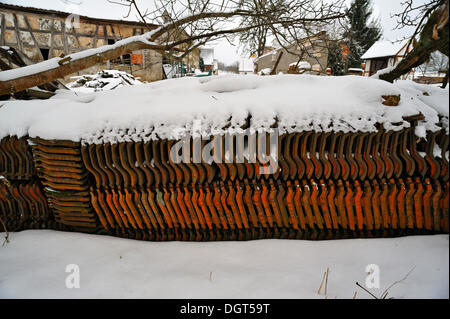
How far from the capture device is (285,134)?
6.29 ft

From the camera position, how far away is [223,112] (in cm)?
197

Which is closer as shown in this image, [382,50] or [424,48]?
[424,48]

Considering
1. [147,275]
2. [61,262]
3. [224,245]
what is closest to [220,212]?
[224,245]

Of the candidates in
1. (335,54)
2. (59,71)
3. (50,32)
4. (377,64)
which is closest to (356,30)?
(335,54)

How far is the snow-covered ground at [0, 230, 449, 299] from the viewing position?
160 centimetres

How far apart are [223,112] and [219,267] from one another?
1248 millimetres

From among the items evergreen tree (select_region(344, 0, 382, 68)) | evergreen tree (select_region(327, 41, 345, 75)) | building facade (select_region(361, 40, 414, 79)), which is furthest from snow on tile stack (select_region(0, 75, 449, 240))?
building facade (select_region(361, 40, 414, 79))

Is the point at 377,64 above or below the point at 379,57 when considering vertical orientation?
below

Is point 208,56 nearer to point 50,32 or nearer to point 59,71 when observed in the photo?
point 50,32

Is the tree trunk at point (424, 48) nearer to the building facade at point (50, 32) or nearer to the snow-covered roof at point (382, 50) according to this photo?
the building facade at point (50, 32)

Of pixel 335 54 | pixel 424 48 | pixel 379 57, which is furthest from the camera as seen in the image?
pixel 379 57

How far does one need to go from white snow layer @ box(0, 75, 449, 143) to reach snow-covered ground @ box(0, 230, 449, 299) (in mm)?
964
